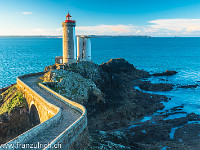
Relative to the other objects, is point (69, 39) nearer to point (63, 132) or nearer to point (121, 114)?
point (121, 114)

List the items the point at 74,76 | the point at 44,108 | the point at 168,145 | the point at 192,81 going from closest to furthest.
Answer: the point at 44,108 < the point at 168,145 < the point at 74,76 < the point at 192,81

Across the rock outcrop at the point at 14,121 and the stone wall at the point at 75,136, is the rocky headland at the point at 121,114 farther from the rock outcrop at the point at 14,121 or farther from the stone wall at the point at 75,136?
the stone wall at the point at 75,136

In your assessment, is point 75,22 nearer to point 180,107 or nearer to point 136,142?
point 136,142

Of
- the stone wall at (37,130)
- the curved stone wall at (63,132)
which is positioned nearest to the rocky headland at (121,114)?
the curved stone wall at (63,132)

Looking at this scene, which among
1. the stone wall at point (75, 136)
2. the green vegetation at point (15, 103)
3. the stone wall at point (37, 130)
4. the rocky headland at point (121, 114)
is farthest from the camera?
the green vegetation at point (15, 103)

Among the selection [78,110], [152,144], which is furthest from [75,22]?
[152,144]

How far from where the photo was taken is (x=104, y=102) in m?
36.1

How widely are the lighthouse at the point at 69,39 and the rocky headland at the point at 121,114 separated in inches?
141

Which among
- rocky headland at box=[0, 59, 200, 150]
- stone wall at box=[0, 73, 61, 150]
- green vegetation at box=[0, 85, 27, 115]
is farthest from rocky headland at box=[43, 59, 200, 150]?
stone wall at box=[0, 73, 61, 150]

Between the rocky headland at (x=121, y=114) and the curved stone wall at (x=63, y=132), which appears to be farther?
the rocky headland at (x=121, y=114)

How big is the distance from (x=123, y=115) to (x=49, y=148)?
24.9 meters

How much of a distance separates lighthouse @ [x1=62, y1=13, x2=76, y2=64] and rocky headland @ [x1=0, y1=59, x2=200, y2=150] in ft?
11.7

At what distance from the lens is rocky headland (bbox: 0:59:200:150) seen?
26922 millimetres

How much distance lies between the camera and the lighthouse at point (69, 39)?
39.4m
